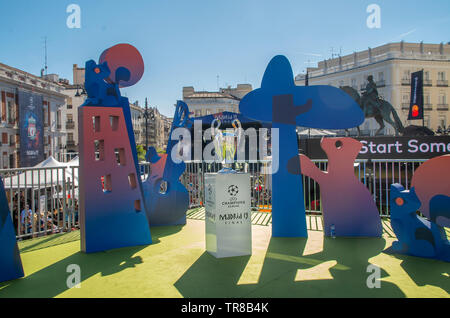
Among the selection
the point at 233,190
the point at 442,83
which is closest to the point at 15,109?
the point at 233,190

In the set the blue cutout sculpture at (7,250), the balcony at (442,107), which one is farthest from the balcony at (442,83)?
the blue cutout sculpture at (7,250)

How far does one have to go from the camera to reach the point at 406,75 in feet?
143

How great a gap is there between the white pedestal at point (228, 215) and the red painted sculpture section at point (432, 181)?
2.39 metres

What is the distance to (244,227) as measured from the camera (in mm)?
5250

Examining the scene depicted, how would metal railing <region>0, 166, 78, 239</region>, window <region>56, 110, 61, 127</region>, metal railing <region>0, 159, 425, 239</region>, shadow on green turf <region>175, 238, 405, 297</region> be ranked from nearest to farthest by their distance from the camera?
1. shadow on green turf <region>175, 238, 405, 297</region>
2. metal railing <region>0, 166, 78, 239</region>
3. metal railing <region>0, 159, 425, 239</region>
4. window <region>56, 110, 61, 127</region>

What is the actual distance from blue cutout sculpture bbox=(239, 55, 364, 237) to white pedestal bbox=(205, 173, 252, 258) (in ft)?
3.95

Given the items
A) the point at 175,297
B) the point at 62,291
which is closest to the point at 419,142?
the point at 175,297

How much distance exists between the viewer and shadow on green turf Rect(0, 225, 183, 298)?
3914mm

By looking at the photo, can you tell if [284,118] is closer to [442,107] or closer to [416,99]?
[416,99]

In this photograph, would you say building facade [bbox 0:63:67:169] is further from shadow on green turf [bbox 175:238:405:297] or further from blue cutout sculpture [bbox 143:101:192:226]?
shadow on green turf [bbox 175:238:405:297]

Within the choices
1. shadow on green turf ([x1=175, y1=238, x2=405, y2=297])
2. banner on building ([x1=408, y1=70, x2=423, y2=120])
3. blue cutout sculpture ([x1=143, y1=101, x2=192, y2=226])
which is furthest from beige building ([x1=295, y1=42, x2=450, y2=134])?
shadow on green turf ([x1=175, y1=238, x2=405, y2=297])

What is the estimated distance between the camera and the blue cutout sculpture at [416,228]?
4.87 meters
